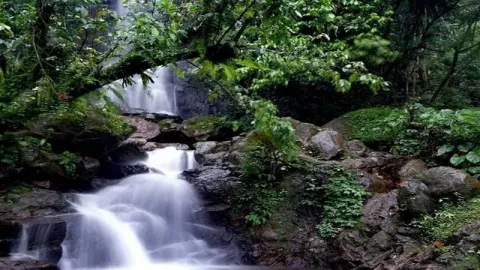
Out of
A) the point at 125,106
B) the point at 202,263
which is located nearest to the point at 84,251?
the point at 202,263

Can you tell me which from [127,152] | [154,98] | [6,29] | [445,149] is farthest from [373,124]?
[154,98]

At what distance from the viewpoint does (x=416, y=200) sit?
5.83m

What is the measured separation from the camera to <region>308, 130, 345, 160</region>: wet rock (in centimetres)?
815

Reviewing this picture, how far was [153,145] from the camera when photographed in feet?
35.9

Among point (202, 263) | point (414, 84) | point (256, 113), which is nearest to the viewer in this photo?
point (256, 113)

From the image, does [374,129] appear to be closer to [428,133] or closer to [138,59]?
[428,133]

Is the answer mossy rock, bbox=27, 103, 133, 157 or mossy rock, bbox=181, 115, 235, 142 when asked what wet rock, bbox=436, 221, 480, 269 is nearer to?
mossy rock, bbox=27, 103, 133, 157

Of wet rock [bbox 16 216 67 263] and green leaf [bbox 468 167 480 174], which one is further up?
green leaf [bbox 468 167 480 174]

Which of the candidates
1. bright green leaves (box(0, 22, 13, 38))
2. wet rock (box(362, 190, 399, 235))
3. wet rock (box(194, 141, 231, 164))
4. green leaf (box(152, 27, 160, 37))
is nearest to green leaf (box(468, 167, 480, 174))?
wet rock (box(362, 190, 399, 235))

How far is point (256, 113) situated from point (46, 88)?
3.02 m

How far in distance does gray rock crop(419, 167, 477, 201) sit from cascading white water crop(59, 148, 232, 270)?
3316mm

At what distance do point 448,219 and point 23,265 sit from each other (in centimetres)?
532

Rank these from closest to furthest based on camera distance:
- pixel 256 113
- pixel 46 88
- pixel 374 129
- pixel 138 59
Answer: pixel 46 88 → pixel 138 59 → pixel 256 113 → pixel 374 129

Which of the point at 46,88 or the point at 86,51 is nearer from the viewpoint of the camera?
the point at 46,88
